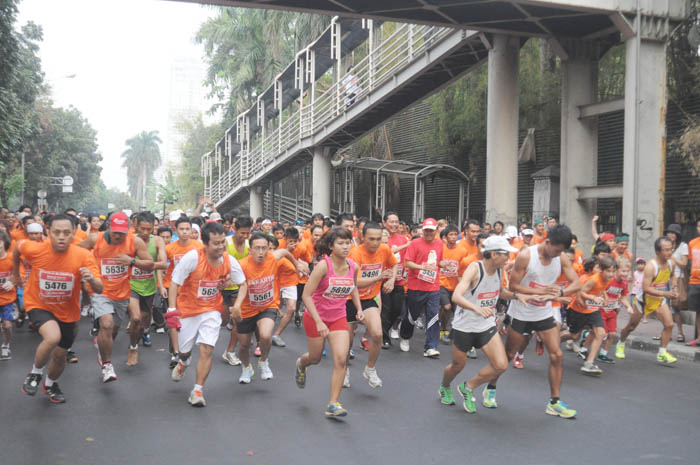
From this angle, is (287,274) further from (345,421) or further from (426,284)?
(345,421)

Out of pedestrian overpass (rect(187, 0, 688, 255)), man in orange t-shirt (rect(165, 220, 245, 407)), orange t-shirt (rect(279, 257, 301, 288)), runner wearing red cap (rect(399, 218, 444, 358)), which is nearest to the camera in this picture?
man in orange t-shirt (rect(165, 220, 245, 407))

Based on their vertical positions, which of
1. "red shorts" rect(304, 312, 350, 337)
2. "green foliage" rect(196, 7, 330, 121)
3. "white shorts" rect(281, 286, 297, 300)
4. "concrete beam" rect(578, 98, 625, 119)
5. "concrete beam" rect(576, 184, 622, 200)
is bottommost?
"red shorts" rect(304, 312, 350, 337)

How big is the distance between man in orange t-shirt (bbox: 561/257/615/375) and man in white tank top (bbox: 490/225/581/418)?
5.68 ft

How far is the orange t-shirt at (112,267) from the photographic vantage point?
25.6 feet

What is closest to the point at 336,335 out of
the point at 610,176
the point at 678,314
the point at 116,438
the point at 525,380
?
the point at 116,438

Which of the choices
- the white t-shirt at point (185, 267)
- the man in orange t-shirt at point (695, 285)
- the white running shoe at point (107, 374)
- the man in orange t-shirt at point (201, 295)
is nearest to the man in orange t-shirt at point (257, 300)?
the man in orange t-shirt at point (201, 295)

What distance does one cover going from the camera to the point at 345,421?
609 centimetres

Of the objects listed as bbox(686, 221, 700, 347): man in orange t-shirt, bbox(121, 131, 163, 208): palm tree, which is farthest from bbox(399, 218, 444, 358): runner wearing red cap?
bbox(121, 131, 163, 208): palm tree

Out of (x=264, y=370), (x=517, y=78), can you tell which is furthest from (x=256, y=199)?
(x=264, y=370)

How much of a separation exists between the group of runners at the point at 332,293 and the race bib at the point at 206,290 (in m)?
0.01

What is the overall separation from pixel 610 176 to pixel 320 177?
11188 millimetres

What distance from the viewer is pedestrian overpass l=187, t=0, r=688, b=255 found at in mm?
14305

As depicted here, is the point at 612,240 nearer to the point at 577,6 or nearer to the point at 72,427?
the point at 577,6

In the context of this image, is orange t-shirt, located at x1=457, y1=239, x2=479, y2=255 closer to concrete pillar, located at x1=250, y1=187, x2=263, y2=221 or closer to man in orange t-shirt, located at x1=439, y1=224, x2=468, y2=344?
man in orange t-shirt, located at x1=439, y1=224, x2=468, y2=344
